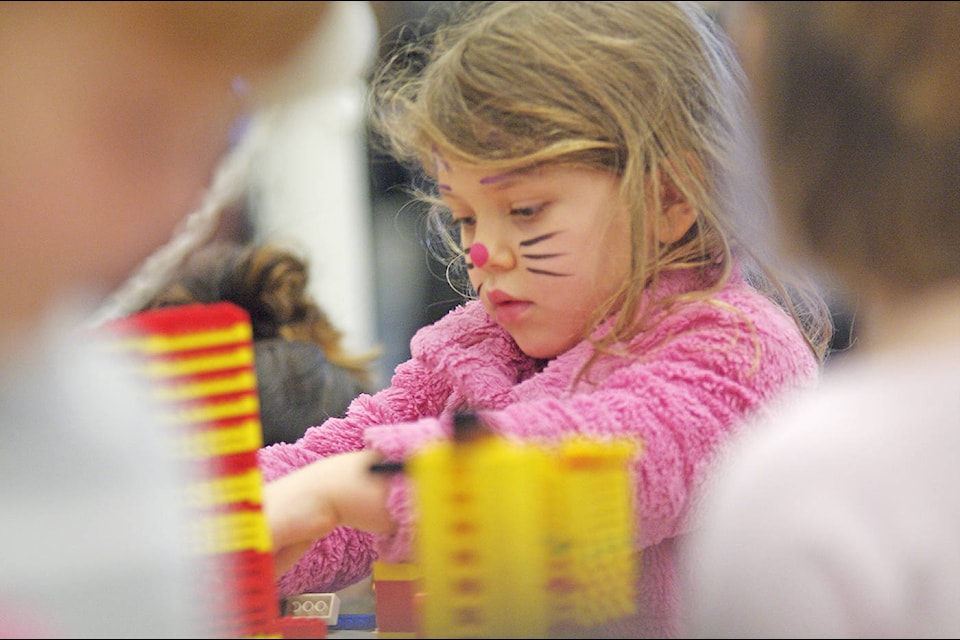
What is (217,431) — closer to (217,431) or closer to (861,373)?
(217,431)

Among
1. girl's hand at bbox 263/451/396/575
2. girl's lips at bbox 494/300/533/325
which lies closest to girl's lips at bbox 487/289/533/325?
girl's lips at bbox 494/300/533/325

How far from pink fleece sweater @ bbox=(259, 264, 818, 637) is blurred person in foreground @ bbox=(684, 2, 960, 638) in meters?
0.02

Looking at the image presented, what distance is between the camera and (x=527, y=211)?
0.49 meters

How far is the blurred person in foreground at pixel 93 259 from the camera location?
1.29 ft

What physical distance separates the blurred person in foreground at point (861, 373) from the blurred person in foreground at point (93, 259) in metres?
0.22

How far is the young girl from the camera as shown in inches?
18.0

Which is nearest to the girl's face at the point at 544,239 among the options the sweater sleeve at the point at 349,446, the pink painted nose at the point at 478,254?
the pink painted nose at the point at 478,254

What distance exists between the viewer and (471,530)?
0.39 metres

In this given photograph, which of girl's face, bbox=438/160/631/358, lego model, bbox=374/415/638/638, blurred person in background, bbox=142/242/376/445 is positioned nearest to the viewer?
lego model, bbox=374/415/638/638

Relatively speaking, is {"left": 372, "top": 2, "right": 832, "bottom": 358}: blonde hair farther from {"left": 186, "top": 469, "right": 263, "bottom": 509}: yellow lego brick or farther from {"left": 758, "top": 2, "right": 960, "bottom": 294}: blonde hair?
{"left": 186, "top": 469, "right": 263, "bottom": 509}: yellow lego brick

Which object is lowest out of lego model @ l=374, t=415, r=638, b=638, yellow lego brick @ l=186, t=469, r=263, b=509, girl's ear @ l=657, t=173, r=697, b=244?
lego model @ l=374, t=415, r=638, b=638

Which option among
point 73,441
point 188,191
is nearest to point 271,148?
point 188,191

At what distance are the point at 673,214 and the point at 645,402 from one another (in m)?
0.10

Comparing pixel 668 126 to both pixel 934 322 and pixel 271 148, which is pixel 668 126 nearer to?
pixel 934 322
